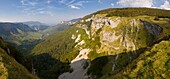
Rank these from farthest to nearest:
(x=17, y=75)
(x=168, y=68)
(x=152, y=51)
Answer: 1. (x=152, y=51)
2. (x=168, y=68)
3. (x=17, y=75)

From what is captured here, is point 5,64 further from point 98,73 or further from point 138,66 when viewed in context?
point 98,73

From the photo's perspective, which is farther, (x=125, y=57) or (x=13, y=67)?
(x=125, y=57)

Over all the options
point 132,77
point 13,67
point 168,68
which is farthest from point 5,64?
point 168,68

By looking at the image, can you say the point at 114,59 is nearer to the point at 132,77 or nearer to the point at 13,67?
the point at 132,77

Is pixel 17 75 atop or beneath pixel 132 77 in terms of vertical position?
atop

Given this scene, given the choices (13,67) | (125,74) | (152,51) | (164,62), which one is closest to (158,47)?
(152,51)

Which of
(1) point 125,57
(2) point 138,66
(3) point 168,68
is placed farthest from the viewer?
(1) point 125,57

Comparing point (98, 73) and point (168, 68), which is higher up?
point (168, 68)

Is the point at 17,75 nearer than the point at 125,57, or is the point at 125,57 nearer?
the point at 17,75

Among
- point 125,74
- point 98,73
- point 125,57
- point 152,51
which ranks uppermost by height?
point 152,51
